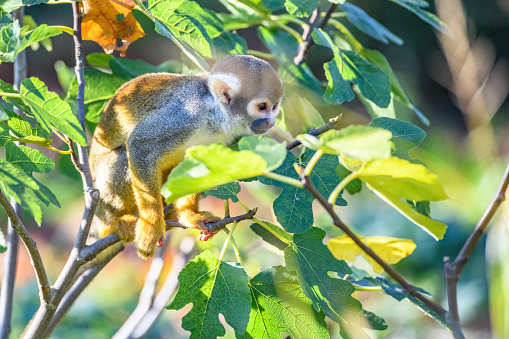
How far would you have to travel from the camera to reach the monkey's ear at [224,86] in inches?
80.7

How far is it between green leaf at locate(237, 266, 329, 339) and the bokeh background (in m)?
0.47

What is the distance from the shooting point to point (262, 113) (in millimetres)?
2062

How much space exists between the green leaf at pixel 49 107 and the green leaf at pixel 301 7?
0.82 m

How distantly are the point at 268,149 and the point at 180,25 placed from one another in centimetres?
87

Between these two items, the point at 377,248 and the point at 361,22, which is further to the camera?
the point at 361,22

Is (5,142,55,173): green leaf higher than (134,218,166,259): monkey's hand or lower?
higher

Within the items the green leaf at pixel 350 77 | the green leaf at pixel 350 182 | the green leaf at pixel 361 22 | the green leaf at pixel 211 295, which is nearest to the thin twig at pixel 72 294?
the green leaf at pixel 211 295

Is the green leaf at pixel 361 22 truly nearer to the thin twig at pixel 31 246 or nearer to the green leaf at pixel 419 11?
the green leaf at pixel 419 11

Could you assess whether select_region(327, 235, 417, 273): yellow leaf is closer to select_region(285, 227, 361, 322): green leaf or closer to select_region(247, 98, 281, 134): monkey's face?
select_region(285, 227, 361, 322): green leaf

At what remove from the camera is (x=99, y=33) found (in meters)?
1.86

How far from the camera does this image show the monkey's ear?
2051 millimetres

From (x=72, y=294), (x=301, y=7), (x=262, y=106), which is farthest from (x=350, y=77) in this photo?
(x=72, y=294)

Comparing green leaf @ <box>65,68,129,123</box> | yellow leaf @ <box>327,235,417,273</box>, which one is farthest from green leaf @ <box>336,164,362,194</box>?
green leaf @ <box>65,68,129,123</box>

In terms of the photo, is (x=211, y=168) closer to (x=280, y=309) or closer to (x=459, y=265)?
(x=459, y=265)
